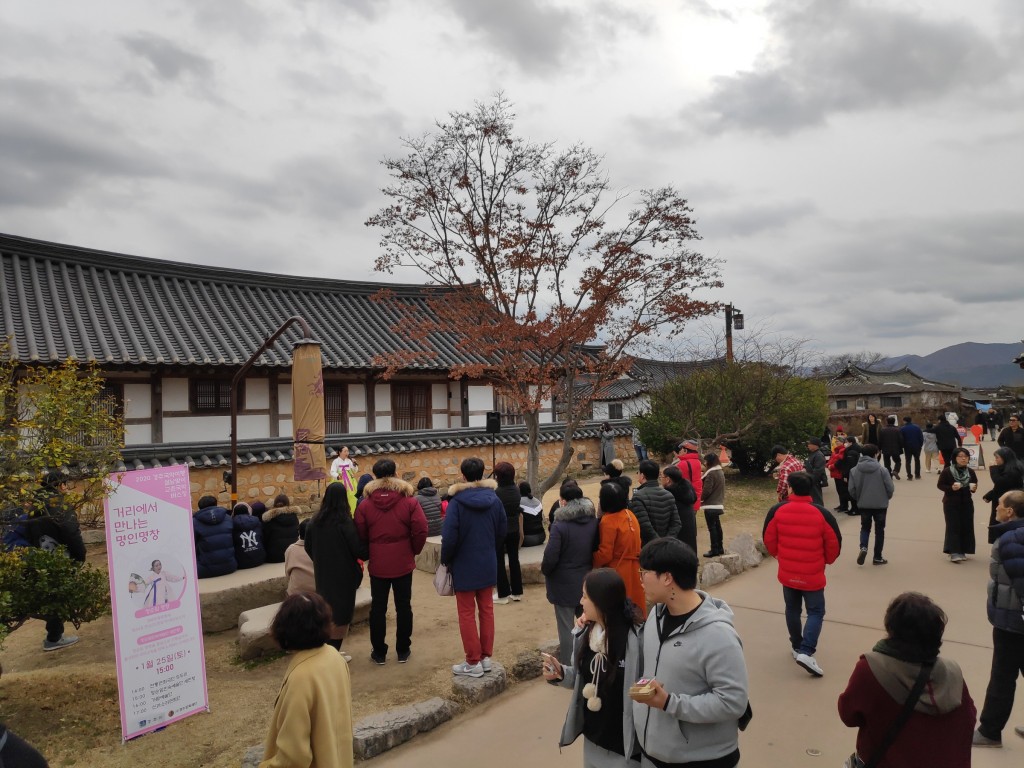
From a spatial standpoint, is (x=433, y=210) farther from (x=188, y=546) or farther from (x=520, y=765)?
(x=520, y=765)

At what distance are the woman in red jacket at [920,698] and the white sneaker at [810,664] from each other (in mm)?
2886

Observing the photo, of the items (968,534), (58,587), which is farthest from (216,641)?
(968,534)

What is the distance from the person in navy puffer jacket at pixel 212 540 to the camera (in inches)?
291

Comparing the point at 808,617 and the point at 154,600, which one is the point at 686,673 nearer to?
the point at 808,617

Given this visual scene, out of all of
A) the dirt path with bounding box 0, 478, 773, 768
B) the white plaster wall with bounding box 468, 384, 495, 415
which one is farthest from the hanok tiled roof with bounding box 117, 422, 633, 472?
the dirt path with bounding box 0, 478, 773, 768

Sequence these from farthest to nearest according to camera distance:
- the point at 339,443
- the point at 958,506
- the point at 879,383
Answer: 1. the point at 879,383
2. the point at 339,443
3. the point at 958,506

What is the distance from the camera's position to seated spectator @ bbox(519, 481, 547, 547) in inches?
332

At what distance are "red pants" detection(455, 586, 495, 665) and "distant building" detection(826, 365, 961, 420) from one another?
37.8 m

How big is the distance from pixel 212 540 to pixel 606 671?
6.18 m

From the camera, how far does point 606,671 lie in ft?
9.34

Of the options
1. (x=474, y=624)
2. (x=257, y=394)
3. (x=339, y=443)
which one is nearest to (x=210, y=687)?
(x=474, y=624)

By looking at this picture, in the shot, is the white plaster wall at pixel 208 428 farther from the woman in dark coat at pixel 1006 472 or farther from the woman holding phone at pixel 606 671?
the woman in dark coat at pixel 1006 472

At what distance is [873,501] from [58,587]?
9.10m

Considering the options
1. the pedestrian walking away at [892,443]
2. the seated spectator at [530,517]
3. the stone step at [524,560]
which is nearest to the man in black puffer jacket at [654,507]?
the seated spectator at [530,517]
